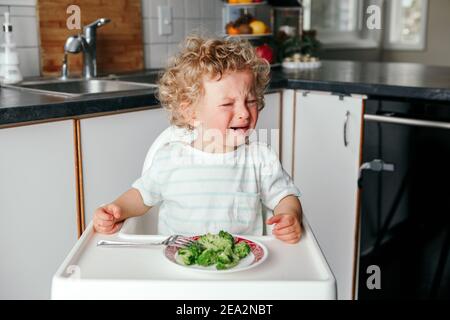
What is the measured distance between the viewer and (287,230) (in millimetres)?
1014

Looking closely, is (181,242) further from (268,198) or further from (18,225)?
(18,225)

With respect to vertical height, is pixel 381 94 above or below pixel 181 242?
above

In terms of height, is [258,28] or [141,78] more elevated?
[258,28]

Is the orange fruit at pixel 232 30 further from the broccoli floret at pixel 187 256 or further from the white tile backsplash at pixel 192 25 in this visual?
the broccoli floret at pixel 187 256

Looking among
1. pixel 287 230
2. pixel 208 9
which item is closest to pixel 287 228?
pixel 287 230

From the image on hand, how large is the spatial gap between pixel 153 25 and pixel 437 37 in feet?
9.27

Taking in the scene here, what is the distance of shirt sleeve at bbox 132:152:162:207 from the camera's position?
→ 4.09ft

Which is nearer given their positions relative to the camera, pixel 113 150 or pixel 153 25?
pixel 113 150

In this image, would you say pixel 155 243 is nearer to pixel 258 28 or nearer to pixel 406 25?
pixel 258 28

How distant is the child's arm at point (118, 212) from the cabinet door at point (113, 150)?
1.51 ft

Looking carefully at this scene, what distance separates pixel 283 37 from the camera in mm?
2799

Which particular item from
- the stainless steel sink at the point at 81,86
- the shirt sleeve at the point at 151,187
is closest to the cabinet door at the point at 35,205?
the stainless steel sink at the point at 81,86

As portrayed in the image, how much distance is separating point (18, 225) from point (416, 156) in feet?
4.05
